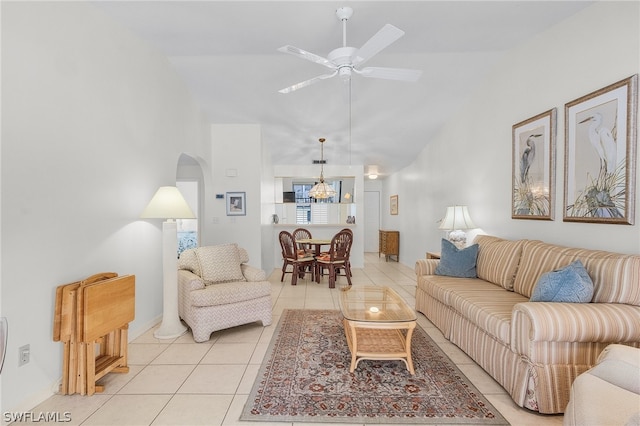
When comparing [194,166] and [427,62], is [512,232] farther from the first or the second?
[194,166]

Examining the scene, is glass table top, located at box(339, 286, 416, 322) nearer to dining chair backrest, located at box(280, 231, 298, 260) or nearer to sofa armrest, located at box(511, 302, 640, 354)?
sofa armrest, located at box(511, 302, 640, 354)

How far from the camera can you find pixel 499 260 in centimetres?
315

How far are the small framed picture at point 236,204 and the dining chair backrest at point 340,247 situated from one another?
5.11 ft

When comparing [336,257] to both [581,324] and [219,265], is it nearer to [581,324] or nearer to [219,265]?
[219,265]

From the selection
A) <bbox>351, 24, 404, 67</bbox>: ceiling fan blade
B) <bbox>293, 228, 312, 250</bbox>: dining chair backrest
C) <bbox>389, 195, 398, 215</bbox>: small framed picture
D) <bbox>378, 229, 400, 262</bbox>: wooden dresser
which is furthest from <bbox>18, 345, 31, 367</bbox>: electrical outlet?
<bbox>389, 195, 398, 215</bbox>: small framed picture

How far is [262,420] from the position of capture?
1.82 meters

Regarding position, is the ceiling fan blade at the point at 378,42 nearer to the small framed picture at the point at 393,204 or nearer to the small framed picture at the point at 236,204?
the small framed picture at the point at 236,204

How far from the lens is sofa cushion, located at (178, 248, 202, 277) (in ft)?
11.1

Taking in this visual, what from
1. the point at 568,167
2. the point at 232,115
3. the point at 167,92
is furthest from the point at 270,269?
the point at 568,167

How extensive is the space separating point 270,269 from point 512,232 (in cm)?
431

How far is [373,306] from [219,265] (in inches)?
66.2

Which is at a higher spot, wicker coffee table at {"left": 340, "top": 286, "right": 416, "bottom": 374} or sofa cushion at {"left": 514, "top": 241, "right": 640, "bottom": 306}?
sofa cushion at {"left": 514, "top": 241, "right": 640, "bottom": 306}

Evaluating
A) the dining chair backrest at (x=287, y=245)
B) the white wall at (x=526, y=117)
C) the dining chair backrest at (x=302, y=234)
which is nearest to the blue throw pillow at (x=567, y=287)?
the white wall at (x=526, y=117)

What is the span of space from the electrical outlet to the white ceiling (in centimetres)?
258
